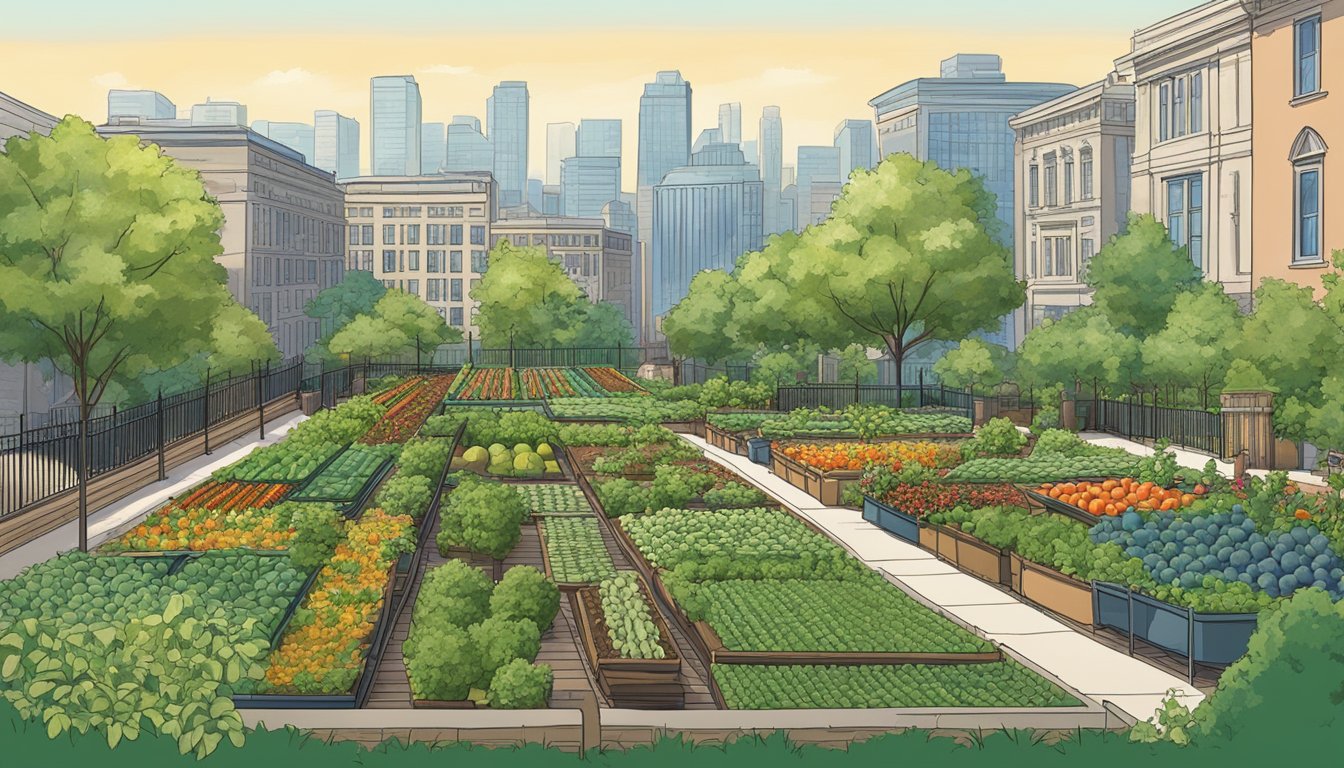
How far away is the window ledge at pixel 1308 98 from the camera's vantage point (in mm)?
41066

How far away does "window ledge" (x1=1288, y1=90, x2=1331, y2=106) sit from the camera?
41.1 meters

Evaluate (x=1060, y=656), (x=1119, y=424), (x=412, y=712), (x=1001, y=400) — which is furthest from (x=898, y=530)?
(x=1001, y=400)

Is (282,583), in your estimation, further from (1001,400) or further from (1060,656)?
(1001,400)

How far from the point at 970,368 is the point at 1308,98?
13605mm

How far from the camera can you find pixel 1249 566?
1560 cm

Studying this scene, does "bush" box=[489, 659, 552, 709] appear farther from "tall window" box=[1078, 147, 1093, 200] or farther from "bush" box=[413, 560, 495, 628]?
"tall window" box=[1078, 147, 1093, 200]

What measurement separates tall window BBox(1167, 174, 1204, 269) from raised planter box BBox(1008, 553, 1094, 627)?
118 feet

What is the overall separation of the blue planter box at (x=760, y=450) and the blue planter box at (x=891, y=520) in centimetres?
865

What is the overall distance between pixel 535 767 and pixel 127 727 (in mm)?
2956

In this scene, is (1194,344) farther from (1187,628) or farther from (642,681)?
(642,681)

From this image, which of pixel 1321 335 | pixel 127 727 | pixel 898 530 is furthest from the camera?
pixel 1321 335

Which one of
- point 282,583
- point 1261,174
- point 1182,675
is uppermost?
point 1261,174

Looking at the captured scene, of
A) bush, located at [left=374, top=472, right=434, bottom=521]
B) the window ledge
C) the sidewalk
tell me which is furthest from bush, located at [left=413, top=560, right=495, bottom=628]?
the window ledge

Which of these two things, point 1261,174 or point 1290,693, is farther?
point 1261,174
